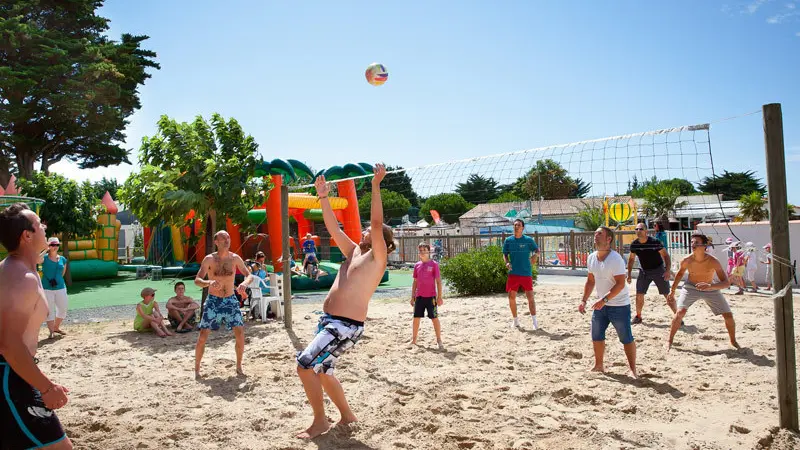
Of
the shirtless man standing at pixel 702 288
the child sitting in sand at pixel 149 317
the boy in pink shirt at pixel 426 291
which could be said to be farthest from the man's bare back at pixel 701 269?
the child sitting in sand at pixel 149 317

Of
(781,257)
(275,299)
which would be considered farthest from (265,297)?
(781,257)

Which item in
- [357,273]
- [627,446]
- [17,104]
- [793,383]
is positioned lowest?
[627,446]

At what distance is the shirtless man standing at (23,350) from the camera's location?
6.81 feet

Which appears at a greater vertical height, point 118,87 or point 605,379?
point 118,87

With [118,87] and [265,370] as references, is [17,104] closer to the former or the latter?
[118,87]

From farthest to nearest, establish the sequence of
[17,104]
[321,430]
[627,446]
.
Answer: [17,104] < [321,430] < [627,446]

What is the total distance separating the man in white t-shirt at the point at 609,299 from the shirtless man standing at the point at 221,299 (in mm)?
3251

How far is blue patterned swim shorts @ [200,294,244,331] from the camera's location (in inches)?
204

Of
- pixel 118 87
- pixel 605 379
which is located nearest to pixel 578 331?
pixel 605 379

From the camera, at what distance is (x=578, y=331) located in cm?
678

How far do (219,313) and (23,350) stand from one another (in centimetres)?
318

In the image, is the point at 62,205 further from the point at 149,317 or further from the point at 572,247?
the point at 572,247

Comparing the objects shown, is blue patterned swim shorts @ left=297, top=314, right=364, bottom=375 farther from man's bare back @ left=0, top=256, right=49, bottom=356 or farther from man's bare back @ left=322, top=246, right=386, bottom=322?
man's bare back @ left=0, top=256, right=49, bottom=356

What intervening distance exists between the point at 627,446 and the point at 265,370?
3394mm
